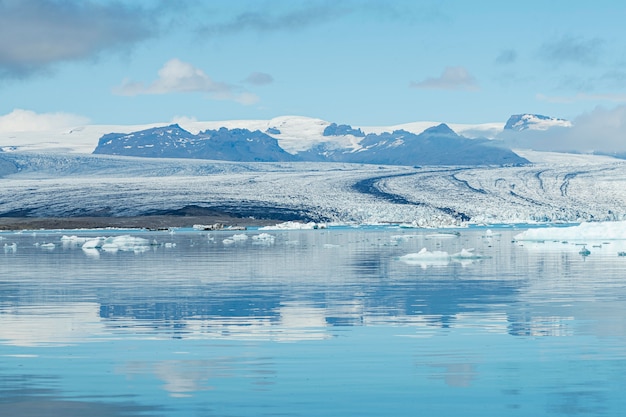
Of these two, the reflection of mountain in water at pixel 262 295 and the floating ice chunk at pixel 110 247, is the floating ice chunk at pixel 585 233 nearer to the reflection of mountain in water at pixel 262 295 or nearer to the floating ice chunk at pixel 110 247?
the reflection of mountain in water at pixel 262 295

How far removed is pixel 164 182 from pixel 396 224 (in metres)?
37.0

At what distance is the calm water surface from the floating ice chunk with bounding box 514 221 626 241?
2502cm

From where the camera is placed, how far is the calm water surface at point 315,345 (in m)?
8.91

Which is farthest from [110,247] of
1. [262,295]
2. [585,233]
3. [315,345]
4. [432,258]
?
[315,345]

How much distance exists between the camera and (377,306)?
680 inches

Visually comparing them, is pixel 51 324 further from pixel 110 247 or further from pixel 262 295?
pixel 110 247

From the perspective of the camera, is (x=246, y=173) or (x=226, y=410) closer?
(x=226, y=410)

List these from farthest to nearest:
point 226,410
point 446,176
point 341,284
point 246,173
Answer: point 246,173 → point 446,176 → point 341,284 → point 226,410

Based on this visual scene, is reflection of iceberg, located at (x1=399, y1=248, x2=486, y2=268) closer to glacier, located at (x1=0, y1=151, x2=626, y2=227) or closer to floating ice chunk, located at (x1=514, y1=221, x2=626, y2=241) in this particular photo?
floating ice chunk, located at (x1=514, y1=221, x2=626, y2=241)

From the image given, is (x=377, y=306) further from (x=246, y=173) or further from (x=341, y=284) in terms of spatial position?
(x=246, y=173)

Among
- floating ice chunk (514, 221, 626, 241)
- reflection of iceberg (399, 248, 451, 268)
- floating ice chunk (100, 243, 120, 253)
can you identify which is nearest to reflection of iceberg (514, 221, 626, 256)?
floating ice chunk (514, 221, 626, 241)

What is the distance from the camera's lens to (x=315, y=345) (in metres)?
12.3

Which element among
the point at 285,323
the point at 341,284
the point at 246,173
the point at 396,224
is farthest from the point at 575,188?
the point at 285,323

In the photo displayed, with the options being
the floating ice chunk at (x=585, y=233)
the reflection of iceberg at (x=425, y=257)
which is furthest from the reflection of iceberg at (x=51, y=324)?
the floating ice chunk at (x=585, y=233)
